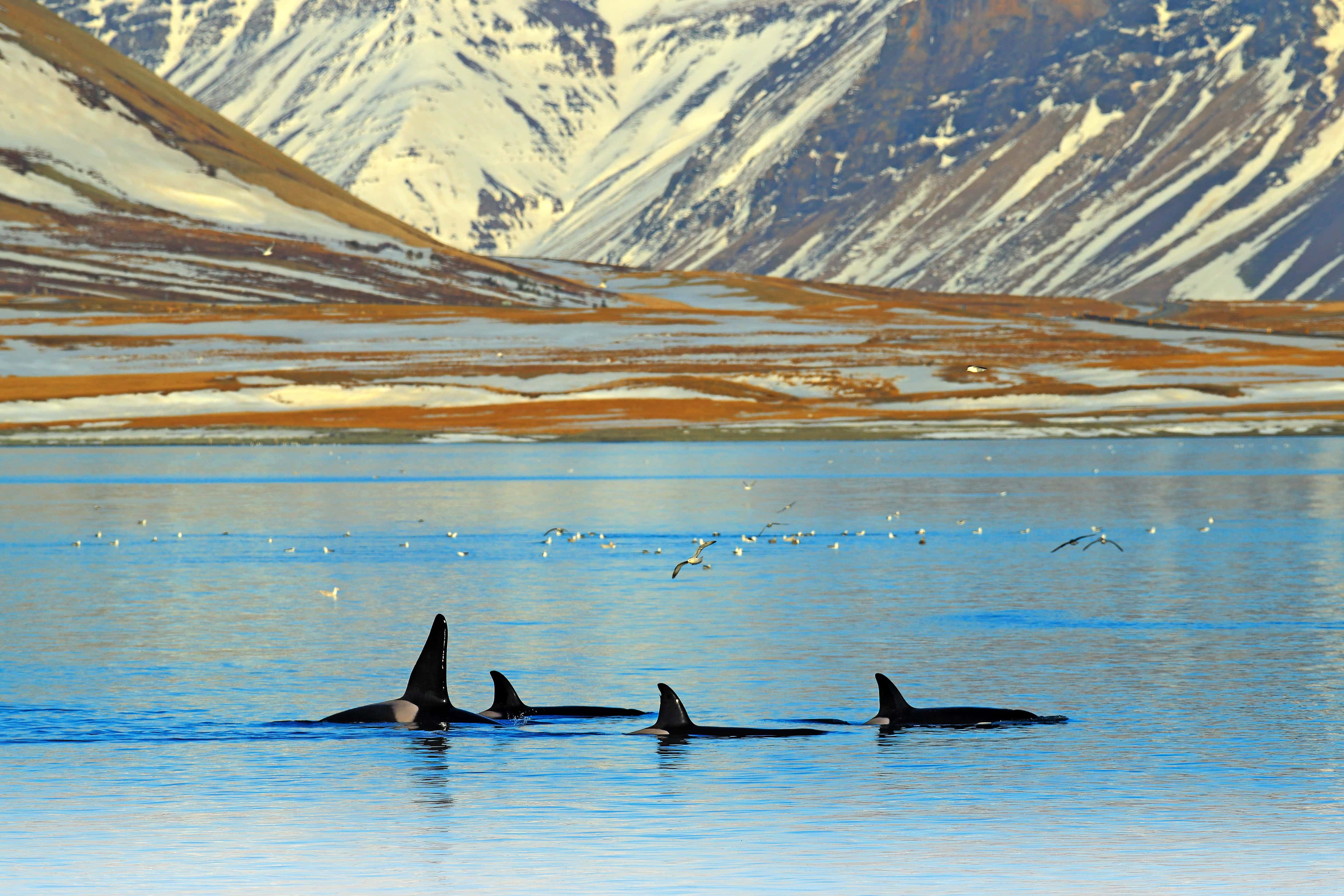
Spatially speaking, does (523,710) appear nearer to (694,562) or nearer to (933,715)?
(933,715)

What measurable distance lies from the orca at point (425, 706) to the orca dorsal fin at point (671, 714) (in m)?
2.07

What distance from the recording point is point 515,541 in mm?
45094

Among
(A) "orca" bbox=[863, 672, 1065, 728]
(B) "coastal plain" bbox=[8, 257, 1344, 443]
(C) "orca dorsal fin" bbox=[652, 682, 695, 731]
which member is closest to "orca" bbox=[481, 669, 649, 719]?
(C) "orca dorsal fin" bbox=[652, 682, 695, 731]

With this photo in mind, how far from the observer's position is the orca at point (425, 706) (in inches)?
818

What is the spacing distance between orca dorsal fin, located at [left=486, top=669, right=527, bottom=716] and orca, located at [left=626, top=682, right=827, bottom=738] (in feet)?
4.21

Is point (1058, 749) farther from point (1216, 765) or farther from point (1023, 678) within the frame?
point (1023, 678)

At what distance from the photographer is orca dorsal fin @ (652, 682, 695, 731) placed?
1967 centimetres

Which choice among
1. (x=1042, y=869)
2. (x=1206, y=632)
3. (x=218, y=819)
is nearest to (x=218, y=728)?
A: (x=218, y=819)

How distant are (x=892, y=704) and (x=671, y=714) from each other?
2231mm

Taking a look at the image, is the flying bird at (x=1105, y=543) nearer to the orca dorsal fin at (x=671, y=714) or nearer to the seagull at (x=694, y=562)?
the seagull at (x=694, y=562)

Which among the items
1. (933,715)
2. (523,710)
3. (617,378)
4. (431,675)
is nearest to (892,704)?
(933,715)

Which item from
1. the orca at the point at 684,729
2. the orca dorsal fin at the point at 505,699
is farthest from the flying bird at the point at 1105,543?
the orca dorsal fin at the point at 505,699

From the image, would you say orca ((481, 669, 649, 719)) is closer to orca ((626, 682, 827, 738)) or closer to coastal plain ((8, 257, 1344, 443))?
orca ((626, 682, 827, 738))

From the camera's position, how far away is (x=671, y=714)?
19.9 meters
